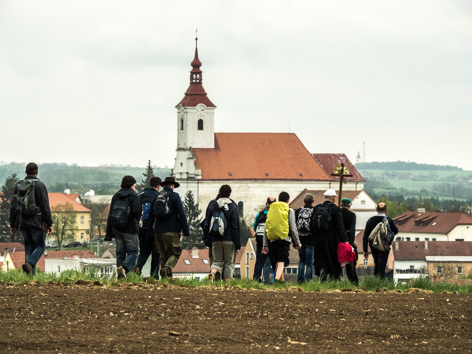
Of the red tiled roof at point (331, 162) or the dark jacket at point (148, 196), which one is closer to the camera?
the dark jacket at point (148, 196)

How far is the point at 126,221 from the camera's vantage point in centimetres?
1315

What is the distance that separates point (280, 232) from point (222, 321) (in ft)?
15.6

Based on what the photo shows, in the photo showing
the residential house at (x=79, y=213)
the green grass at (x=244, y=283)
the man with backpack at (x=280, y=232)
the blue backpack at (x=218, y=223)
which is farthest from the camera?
the residential house at (x=79, y=213)

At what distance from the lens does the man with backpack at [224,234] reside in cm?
1339

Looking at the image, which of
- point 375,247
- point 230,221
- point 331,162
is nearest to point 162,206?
point 230,221

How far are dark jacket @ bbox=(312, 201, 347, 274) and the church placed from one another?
8943 cm

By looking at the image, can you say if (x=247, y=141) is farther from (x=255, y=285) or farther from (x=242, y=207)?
(x=255, y=285)

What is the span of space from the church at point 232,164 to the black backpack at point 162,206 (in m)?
90.4

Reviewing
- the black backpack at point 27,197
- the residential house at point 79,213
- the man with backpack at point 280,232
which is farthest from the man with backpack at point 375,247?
Answer: the residential house at point 79,213

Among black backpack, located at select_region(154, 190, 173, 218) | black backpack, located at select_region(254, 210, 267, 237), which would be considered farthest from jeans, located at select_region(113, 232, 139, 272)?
black backpack, located at select_region(254, 210, 267, 237)

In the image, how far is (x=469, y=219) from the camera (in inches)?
4373

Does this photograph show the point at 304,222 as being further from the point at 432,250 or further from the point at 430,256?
the point at 432,250

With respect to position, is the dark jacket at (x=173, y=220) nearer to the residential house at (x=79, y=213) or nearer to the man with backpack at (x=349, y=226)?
the man with backpack at (x=349, y=226)

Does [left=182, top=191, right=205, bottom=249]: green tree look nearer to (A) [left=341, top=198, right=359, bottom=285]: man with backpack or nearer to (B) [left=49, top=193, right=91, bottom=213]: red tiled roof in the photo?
(B) [left=49, top=193, right=91, bottom=213]: red tiled roof
